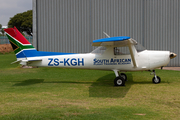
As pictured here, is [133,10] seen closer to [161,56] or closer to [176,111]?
[161,56]

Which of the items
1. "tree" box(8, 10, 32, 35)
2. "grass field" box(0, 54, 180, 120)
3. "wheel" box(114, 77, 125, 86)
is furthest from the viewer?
"tree" box(8, 10, 32, 35)

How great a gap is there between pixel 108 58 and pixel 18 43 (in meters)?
4.65

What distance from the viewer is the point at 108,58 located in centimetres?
950

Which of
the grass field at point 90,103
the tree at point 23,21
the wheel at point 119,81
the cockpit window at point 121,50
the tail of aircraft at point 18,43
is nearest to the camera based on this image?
the grass field at point 90,103

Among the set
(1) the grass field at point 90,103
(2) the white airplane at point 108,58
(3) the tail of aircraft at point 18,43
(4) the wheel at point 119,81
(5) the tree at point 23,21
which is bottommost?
(1) the grass field at point 90,103

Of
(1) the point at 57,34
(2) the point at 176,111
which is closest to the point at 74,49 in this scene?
(1) the point at 57,34

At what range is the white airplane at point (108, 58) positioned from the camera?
30.2 feet

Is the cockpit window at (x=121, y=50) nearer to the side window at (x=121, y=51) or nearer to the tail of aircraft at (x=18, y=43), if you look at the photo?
the side window at (x=121, y=51)

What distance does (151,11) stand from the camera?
1652cm

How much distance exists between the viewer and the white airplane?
9219 mm

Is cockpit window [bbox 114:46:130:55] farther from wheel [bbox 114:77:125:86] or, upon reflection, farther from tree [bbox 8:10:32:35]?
tree [bbox 8:10:32:35]

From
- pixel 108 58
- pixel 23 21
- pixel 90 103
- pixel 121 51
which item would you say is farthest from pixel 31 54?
pixel 23 21

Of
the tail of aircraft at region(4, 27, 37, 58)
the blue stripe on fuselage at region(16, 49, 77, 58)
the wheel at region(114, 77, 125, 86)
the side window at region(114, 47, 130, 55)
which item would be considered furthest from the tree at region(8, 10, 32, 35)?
the wheel at region(114, 77, 125, 86)

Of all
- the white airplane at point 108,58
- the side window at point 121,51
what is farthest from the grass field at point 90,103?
the side window at point 121,51
